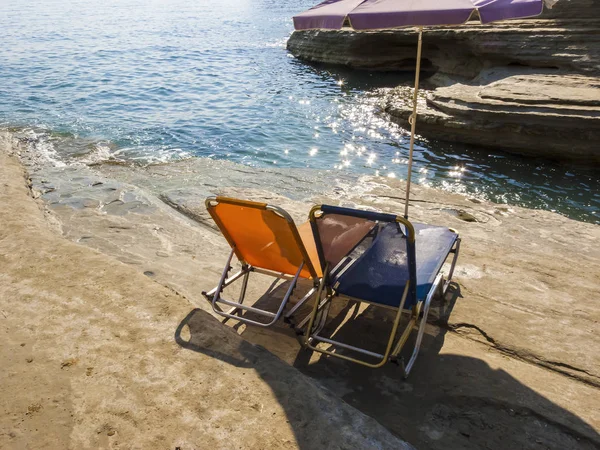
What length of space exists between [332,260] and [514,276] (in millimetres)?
2195

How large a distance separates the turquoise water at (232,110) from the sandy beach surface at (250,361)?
5.00 m

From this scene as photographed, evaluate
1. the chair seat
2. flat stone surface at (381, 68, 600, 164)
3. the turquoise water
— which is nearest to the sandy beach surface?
the chair seat

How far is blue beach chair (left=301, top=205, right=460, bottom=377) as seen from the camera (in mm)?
3709

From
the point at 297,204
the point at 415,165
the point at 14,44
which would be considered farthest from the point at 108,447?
the point at 14,44

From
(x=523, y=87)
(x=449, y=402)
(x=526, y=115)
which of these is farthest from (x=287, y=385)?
(x=523, y=87)

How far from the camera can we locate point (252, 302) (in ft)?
15.8

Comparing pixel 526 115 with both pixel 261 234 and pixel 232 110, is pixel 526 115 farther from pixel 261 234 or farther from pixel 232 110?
pixel 261 234

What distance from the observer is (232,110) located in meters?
15.6

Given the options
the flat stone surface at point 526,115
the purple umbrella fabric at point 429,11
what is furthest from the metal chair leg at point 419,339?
the flat stone surface at point 526,115

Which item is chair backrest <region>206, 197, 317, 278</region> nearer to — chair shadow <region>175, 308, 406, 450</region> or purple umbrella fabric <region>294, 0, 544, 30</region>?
chair shadow <region>175, 308, 406, 450</region>

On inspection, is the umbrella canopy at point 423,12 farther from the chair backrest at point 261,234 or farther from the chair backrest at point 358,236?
the chair backrest at point 261,234

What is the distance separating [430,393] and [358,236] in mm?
1177

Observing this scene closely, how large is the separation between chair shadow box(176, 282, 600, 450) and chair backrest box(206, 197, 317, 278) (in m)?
0.56

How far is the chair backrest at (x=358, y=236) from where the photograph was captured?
3.66 meters
